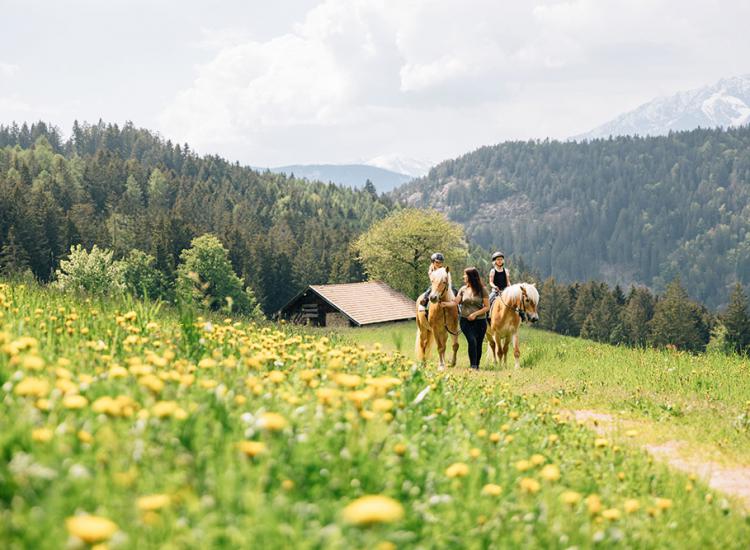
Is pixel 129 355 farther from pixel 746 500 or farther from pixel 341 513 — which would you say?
→ pixel 746 500

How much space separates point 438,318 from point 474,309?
1.43 m

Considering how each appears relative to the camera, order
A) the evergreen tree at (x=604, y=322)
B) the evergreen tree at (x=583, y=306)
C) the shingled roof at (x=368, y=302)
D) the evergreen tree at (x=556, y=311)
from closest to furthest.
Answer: the shingled roof at (x=368, y=302)
the evergreen tree at (x=604, y=322)
the evergreen tree at (x=583, y=306)
the evergreen tree at (x=556, y=311)

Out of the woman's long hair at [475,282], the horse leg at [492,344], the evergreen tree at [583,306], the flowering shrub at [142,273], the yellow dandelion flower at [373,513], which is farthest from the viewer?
the evergreen tree at [583,306]

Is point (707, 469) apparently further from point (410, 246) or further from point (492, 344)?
point (410, 246)

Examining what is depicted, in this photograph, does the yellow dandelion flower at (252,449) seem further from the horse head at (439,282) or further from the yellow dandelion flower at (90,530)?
the horse head at (439,282)

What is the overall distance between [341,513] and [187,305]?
188 inches

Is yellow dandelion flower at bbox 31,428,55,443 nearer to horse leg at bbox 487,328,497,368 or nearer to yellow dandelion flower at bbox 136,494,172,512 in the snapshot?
yellow dandelion flower at bbox 136,494,172,512

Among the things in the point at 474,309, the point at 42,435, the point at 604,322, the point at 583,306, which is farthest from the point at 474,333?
the point at 583,306

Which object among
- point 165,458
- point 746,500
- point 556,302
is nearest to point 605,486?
point 746,500

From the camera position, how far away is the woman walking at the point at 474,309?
1812cm

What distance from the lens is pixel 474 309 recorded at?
18.3m

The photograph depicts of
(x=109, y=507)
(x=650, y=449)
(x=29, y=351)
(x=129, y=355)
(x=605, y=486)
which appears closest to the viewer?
(x=109, y=507)

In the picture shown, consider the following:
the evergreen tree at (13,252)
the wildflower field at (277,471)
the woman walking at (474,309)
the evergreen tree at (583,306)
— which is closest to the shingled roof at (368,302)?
the woman walking at (474,309)

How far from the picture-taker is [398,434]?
551cm
